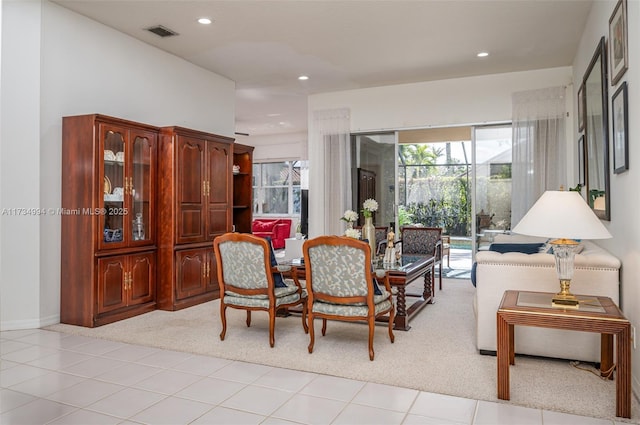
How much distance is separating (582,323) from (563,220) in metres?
0.57

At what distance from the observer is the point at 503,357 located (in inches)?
98.8

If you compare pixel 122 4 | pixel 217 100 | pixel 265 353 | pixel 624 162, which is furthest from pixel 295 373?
pixel 217 100

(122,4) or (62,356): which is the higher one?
(122,4)

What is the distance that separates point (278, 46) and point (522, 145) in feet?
11.9

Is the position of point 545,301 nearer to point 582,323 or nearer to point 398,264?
point 582,323

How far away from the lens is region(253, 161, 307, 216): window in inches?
466

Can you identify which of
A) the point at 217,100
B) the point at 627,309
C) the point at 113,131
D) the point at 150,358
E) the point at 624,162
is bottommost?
the point at 150,358

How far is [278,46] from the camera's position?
525 cm

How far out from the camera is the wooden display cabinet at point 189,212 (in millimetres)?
4762

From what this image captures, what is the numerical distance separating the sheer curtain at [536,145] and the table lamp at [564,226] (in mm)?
3745

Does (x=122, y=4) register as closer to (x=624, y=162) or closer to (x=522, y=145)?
(x=624, y=162)

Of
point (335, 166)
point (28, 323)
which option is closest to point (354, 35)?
point (335, 166)

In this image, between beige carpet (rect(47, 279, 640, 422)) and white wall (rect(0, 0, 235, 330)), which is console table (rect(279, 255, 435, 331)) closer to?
beige carpet (rect(47, 279, 640, 422))

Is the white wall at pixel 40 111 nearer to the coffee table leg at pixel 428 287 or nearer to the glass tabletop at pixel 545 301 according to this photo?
the coffee table leg at pixel 428 287
